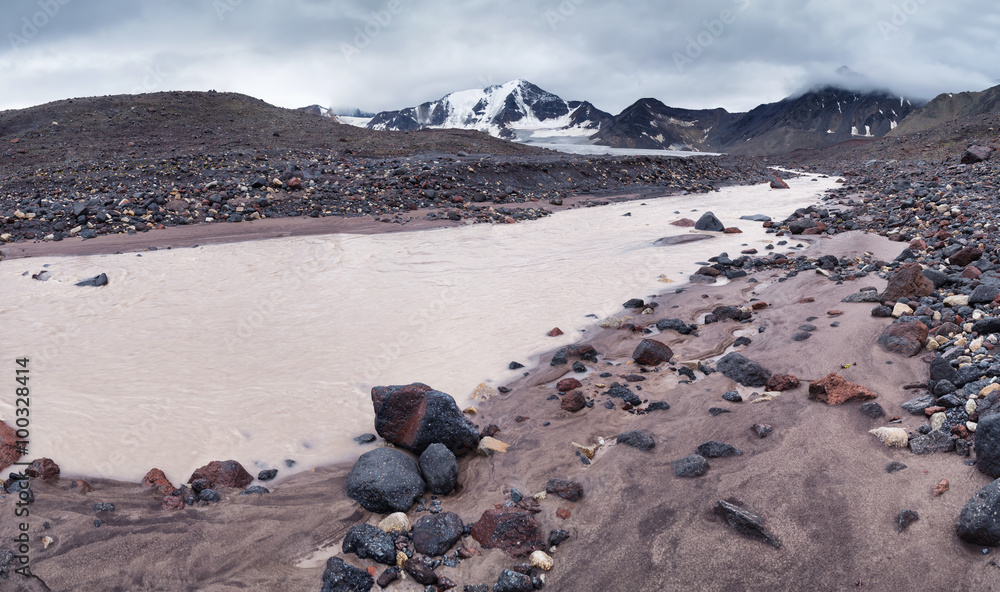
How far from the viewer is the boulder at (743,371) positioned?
591 centimetres

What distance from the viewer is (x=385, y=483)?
4590 millimetres

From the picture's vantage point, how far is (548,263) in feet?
45.2

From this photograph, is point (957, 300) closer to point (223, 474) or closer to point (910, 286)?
point (910, 286)

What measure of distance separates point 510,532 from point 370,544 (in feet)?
3.54

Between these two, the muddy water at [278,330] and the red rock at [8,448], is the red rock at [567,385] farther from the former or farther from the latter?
the red rock at [8,448]

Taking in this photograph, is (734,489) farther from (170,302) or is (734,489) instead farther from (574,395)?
(170,302)

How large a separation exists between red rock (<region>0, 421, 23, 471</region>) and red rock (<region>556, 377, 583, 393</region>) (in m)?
5.73

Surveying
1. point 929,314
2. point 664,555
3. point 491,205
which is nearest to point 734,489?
point 664,555

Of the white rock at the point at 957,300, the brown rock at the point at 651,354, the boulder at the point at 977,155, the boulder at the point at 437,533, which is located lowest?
the boulder at the point at 437,533

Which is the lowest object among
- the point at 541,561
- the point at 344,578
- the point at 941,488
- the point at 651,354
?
the point at 344,578

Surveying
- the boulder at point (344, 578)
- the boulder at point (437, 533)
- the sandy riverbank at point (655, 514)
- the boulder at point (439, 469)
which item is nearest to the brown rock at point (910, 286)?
the sandy riverbank at point (655, 514)

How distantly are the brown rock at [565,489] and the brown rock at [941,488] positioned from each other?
2.49m

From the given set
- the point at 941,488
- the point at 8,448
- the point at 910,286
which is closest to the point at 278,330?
the point at 8,448

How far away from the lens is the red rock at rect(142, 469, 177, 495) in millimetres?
4820
